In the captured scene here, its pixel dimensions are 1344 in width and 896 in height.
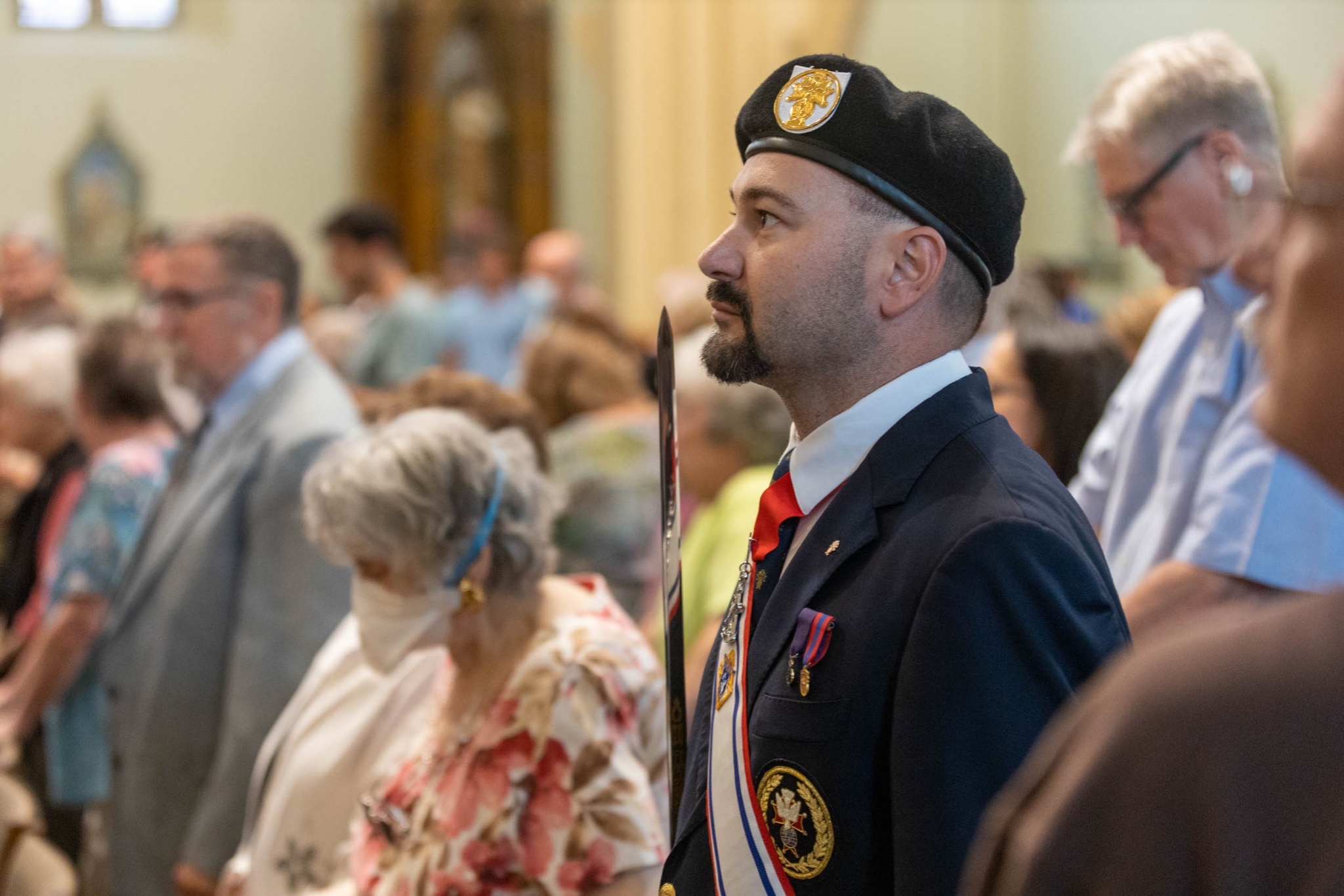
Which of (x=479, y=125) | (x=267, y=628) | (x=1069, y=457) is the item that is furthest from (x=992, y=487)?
(x=479, y=125)

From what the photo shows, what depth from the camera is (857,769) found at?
1.43 meters

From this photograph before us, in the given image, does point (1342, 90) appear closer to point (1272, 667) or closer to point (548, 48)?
point (1272, 667)

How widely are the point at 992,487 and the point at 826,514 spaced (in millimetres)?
197

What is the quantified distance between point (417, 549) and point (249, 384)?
1.39 m

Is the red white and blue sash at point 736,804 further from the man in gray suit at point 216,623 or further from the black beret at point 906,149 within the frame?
the man in gray suit at point 216,623

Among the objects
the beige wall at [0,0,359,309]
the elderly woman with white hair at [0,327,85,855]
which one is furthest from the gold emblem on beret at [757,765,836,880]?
the beige wall at [0,0,359,309]

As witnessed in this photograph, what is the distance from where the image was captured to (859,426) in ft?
5.26

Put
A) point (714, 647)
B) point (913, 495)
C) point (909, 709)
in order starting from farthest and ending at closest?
point (714, 647)
point (913, 495)
point (909, 709)

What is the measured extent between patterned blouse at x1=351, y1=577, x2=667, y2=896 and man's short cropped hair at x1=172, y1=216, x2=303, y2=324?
1.68 metres

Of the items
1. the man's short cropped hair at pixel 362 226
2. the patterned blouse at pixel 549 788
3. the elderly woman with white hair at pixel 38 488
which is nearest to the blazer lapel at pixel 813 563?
the patterned blouse at pixel 549 788

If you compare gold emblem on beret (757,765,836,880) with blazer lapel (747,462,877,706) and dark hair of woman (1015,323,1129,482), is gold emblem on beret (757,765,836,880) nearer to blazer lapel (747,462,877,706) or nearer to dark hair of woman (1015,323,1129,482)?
blazer lapel (747,462,877,706)

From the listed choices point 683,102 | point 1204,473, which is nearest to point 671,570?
point 1204,473

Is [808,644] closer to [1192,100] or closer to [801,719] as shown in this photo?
[801,719]

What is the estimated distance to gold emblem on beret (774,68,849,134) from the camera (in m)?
1.61
